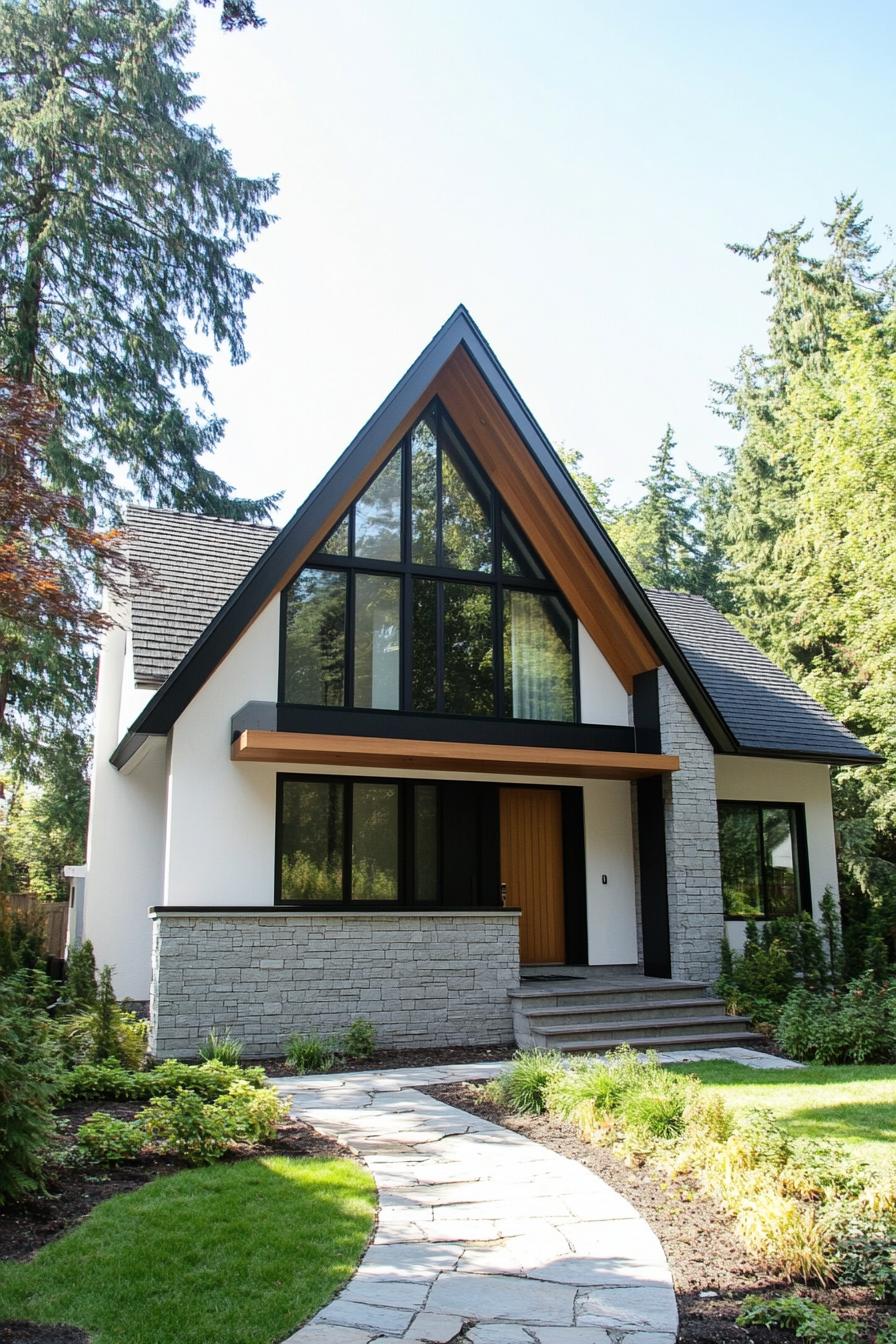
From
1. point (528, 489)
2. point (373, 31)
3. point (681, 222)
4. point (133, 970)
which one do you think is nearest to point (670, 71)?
point (373, 31)

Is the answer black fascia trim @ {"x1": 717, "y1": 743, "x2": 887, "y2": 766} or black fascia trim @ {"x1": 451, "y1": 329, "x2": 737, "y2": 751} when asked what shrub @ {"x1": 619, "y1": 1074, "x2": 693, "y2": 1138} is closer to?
black fascia trim @ {"x1": 451, "y1": 329, "x2": 737, "y2": 751}

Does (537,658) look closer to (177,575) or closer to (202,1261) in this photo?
(177,575)

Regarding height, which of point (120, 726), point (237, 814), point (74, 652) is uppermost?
point (74, 652)

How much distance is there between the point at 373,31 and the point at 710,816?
9.14 meters

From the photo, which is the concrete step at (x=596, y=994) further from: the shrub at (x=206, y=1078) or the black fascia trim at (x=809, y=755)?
the shrub at (x=206, y=1078)

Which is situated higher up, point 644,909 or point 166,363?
point 166,363

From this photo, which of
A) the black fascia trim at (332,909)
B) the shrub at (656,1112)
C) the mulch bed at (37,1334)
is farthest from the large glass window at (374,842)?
the mulch bed at (37,1334)

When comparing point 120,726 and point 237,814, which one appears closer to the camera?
point 237,814

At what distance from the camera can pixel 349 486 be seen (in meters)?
11.6

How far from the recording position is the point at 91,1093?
25.0 ft

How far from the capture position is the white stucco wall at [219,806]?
423 inches

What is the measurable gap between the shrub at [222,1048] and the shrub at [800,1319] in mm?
5481

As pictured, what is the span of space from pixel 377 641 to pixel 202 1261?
26.6ft

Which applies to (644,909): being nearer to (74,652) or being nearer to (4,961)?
(4,961)
